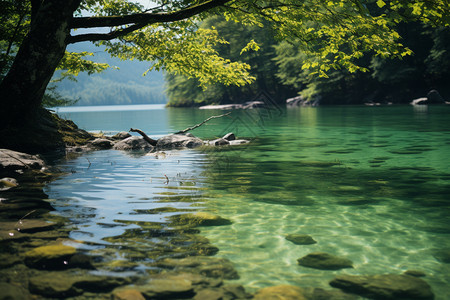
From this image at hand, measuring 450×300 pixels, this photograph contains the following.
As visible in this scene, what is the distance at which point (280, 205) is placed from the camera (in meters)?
7.09

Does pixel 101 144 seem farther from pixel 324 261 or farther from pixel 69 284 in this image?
pixel 324 261

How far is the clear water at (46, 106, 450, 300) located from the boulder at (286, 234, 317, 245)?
0.33 feet

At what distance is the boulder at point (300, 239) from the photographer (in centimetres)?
523

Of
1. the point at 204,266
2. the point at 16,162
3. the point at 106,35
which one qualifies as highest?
the point at 106,35

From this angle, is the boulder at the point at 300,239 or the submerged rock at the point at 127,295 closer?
the submerged rock at the point at 127,295

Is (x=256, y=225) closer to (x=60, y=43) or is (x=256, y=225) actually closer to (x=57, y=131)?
(x=60, y=43)

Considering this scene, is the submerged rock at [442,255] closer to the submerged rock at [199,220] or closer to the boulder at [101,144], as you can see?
the submerged rock at [199,220]

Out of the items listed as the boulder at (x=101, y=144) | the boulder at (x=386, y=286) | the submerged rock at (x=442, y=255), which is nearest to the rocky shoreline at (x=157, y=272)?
the boulder at (x=386, y=286)

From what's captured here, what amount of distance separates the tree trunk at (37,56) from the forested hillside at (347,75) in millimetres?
35724

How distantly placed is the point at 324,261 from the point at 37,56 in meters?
8.73

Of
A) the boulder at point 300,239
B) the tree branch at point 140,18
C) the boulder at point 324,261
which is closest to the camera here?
the boulder at point 324,261

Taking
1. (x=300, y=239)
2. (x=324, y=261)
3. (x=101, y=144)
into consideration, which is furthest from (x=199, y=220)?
(x=101, y=144)

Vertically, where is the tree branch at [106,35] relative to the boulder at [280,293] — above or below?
above

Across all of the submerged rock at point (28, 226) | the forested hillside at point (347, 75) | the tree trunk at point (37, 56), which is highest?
the forested hillside at point (347, 75)
